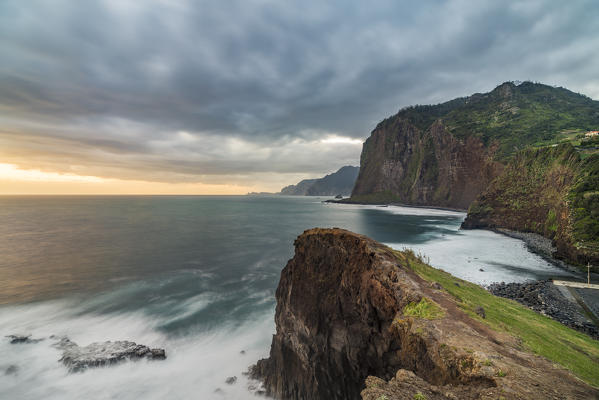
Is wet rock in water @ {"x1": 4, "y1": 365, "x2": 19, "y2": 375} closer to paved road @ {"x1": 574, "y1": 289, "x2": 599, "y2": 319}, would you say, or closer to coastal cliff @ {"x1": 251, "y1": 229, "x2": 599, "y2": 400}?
coastal cliff @ {"x1": 251, "y1": 229, "x2": 599, "y2": 400}

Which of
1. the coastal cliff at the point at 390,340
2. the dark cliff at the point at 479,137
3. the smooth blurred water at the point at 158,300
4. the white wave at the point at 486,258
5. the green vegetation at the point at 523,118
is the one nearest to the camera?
the coastal cliff at the point at 390,340

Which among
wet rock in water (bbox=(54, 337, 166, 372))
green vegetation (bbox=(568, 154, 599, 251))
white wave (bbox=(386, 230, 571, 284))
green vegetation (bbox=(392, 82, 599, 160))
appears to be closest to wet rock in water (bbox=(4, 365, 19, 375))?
wet rock in water (bbox=(54, 337, 166, 372))

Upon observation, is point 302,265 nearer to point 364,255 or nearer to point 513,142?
point 364,255

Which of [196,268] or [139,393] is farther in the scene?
[196,268]

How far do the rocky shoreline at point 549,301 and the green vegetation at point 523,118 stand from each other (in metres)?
78.7

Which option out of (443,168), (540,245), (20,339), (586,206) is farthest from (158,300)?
(443,168)

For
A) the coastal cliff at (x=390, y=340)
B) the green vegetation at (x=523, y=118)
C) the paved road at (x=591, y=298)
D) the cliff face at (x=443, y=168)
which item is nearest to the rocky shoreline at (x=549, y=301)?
the paved road at (x=591, y=298)

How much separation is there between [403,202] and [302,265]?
195 metres

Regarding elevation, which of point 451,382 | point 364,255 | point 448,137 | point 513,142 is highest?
point 448,137

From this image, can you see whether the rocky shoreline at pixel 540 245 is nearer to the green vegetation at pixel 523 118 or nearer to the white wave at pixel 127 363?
the green vegetation at pixel 523 118

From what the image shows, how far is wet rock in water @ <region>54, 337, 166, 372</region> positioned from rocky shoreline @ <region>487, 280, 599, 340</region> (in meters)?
32.7

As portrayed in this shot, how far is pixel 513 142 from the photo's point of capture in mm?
102438

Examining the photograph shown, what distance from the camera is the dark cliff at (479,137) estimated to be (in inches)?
4129

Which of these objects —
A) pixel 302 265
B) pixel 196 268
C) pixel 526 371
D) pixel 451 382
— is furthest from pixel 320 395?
pixel 196 268
